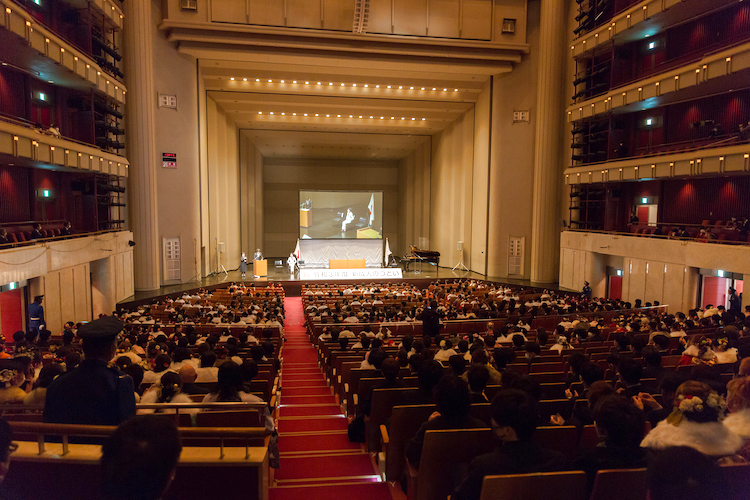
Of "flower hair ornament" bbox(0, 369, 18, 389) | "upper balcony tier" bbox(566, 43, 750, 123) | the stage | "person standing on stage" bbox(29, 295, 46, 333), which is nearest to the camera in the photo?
"flower hair ornament" bbox(0, 369, 18, 389)

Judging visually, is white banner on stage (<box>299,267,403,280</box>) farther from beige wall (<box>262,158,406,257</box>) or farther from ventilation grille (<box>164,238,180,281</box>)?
beige wall (<box>262,158,406,257</box>)

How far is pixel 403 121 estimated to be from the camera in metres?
30.0

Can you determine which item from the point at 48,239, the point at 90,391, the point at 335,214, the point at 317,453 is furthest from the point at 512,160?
the point at 90,391

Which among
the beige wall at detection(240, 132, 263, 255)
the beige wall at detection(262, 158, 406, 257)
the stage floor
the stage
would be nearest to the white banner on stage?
the stage

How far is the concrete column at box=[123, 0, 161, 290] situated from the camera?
61.1 ft

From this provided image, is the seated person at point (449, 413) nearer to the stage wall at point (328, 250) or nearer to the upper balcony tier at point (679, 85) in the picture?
the upper balcony tier at point (679, 85)

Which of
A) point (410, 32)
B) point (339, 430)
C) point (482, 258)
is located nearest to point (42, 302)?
point (339, 430)

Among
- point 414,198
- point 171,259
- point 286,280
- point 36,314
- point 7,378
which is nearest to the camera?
point 7,378

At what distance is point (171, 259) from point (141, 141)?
205 inches

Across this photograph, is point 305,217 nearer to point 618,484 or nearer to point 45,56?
point 45,56

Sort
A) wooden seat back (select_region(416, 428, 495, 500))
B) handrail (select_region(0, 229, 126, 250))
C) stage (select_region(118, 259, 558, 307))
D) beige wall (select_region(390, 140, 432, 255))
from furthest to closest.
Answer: beige wall (select_region(390, 140, 432, 255))
stage (select_region(118, 259, 558, 307))
handrail (select_region(0, 229, 126, 250))
wooden seat back (select_region(416, 428, 495, 500))

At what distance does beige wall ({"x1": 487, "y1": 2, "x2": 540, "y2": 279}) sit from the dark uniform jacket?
22337 millimetres

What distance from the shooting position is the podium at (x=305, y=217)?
35.4m

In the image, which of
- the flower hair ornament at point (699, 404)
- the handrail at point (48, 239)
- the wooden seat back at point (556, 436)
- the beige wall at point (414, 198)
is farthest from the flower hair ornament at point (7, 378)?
the beige wall at point (414, 198)
